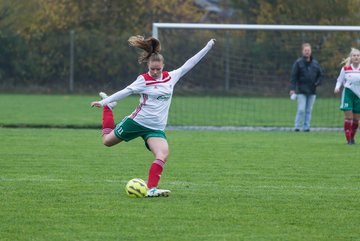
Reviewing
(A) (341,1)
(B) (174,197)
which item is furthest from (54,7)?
(B) (174,197)

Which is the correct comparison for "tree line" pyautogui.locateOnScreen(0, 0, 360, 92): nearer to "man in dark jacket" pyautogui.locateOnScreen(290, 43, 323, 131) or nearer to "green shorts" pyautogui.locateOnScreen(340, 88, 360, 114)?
"man in dark jacket" pyautogui.locateOnScreen(290, 43, 323, 131)

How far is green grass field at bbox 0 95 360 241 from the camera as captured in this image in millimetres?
7699

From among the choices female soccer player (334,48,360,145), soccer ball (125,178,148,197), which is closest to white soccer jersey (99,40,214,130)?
soccer ball (125,178,148,197)

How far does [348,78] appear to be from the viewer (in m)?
17.0

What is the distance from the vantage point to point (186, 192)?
10016 mm

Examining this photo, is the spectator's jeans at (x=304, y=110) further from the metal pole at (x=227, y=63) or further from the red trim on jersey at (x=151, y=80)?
the red trim on jersey at (x=151, y=80)

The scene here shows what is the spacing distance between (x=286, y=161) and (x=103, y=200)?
4959 millimetres

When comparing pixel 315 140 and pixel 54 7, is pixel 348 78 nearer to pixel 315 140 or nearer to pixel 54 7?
pixel 315 140

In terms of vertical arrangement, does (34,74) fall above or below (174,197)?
below

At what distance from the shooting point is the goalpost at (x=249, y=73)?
82.8ft

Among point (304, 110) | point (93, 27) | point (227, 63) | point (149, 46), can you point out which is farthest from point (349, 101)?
point (93, 27)

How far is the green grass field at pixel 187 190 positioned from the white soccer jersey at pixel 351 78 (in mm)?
1083

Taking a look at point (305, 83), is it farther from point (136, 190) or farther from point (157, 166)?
point (136, 190)

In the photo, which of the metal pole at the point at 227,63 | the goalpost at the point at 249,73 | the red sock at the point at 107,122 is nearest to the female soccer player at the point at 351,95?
the goalpost at the point at 249,73
